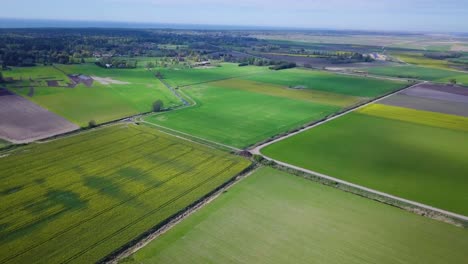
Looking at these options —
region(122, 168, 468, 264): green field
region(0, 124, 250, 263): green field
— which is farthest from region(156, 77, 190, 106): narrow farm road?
region(122, 168, 468, 264): green field

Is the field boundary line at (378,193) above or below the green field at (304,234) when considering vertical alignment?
above

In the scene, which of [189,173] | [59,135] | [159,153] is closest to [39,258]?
[189,173]

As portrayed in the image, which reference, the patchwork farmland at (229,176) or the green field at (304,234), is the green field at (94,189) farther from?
the green field at (304,234)

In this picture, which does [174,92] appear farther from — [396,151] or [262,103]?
[396,151]

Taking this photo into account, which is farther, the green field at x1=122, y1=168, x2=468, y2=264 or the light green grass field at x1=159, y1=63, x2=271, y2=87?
the light green grass field at x1=159, y1=63, x2=271, y2=87

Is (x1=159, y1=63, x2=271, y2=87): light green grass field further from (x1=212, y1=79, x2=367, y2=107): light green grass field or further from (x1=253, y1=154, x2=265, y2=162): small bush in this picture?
(x1=253, y1=154, x2=265, y2=162): small bush

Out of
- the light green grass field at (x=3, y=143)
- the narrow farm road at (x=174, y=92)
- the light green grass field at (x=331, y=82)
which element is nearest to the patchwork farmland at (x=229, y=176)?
the light green grass field at (x=3, y=143)
